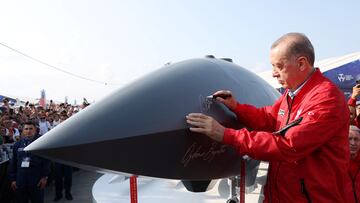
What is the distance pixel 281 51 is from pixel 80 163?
128cm

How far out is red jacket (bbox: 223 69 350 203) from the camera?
1.92m

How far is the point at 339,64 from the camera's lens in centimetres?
1406

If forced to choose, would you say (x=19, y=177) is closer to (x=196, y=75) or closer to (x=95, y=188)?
(x=95, y=188)

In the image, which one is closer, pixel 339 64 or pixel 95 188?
pixel 95 188

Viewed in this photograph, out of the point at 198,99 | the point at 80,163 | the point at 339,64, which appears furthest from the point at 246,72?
the point at 339,64

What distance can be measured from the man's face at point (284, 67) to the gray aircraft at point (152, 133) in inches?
18.6

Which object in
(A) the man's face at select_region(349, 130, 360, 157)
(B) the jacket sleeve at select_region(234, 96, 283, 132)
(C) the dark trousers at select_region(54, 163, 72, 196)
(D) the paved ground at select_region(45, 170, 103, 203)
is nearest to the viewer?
(B) the jacket sleeve at select_region(234, 96, 283, 132)

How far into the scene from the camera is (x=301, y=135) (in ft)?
6.30

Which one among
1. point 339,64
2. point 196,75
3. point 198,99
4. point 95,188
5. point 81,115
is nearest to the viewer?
point 81,115

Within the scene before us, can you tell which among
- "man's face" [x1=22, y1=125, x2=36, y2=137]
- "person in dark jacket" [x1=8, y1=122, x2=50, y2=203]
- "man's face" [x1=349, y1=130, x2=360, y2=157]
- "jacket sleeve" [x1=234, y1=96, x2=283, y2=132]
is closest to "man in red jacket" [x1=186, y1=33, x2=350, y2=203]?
"jacket sleeve" [x1=234, y1=96, x2=283, y2=132]
